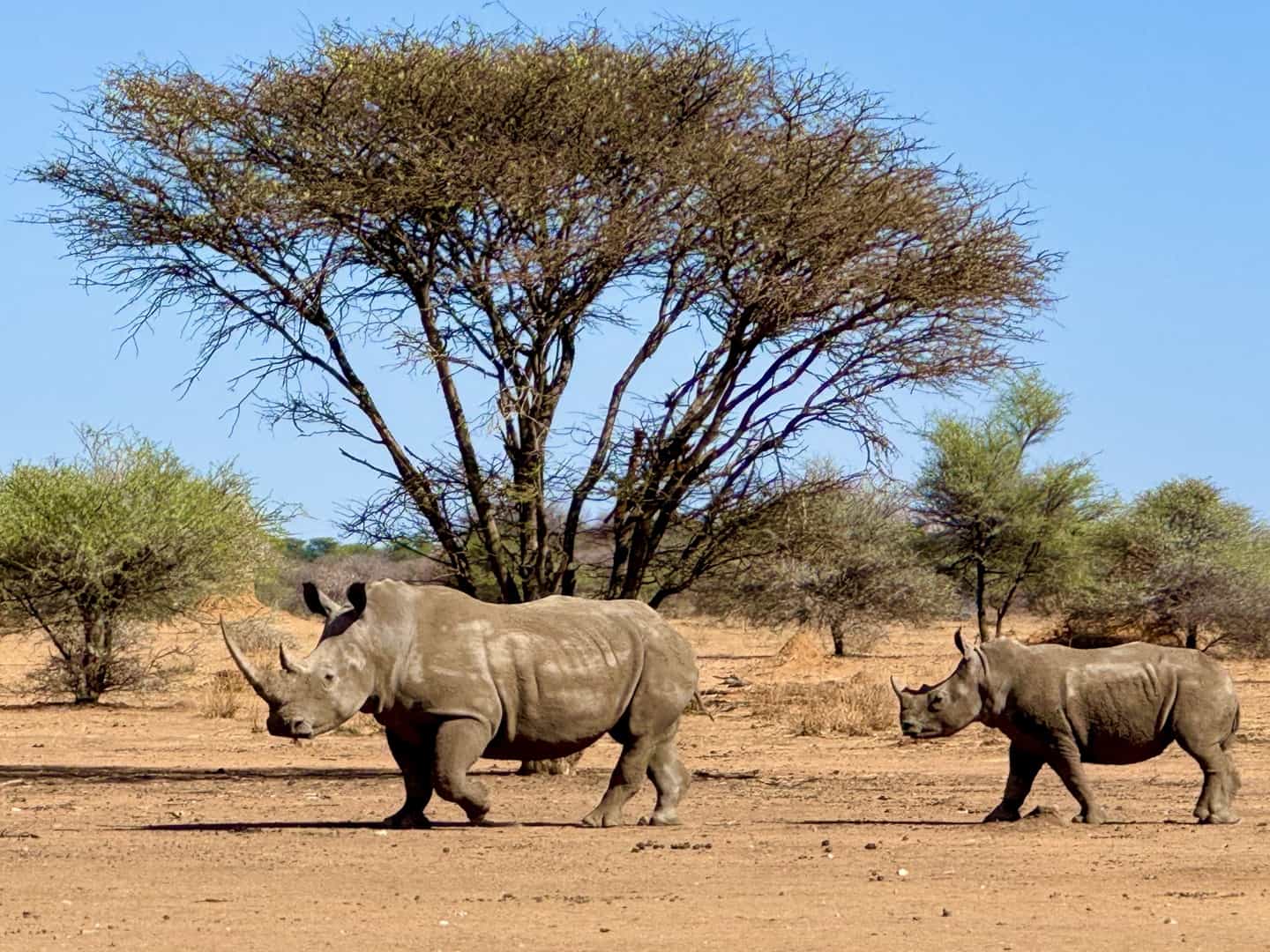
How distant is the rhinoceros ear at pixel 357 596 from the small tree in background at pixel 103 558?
17.6m

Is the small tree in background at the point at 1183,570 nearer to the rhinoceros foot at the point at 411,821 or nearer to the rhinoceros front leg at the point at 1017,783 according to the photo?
the rhinoceros front leg at the point at 1017,783

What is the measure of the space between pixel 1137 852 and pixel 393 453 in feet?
28.5

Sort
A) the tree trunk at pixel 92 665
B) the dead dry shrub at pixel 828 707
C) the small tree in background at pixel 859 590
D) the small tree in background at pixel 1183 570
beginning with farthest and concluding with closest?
the small tree in background at pixel 859 590, the small tree in background at pixel 1183 570, the tree trunk at pixel 92 665, the dead dry shrub at pixel 828 707

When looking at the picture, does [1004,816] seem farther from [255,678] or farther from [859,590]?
[859,590]

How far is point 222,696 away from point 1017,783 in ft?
54.0

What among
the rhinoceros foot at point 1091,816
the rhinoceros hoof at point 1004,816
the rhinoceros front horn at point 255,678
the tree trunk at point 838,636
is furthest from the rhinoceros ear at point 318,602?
the tree trunk at point 838,636

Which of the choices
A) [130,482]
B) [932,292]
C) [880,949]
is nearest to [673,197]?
[932,292]

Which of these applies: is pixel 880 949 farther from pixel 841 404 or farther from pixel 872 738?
pixel 872 738

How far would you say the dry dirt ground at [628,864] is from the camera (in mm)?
9273

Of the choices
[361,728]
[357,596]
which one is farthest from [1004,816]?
[361,728]

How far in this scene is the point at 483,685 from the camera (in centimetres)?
1305

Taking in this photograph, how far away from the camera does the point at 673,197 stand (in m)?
18.8

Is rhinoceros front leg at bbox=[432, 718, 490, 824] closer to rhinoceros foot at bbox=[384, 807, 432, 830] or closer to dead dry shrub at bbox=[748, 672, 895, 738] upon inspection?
rhinoceros foot at bbox=[384, 807, 432, 830]

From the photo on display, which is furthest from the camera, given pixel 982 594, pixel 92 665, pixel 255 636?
pixel 982 594
